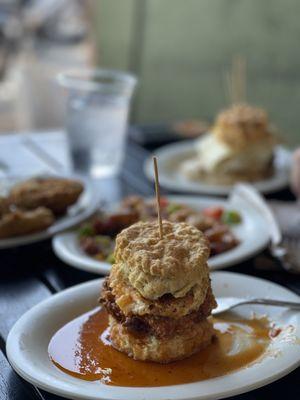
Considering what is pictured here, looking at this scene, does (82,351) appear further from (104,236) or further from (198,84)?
(198,84)

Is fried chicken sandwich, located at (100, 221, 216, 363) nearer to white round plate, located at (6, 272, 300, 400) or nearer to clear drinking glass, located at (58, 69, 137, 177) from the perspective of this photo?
white round plate, located at (6, 272, 300, 400)

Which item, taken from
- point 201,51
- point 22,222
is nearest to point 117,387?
point 22,222

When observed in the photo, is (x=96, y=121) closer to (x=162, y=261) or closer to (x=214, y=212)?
(x=214, y=212)

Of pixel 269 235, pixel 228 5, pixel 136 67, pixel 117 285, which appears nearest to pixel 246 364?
pixel 117 285

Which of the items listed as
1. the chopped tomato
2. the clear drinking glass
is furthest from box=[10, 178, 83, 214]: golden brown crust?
the clear drinking glass

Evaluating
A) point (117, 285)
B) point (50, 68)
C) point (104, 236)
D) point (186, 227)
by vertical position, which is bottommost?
point (50, 68)

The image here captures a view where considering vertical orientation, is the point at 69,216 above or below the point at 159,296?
below

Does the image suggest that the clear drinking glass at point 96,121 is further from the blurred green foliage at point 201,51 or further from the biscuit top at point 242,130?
the blurred green foliage at point 201,51
